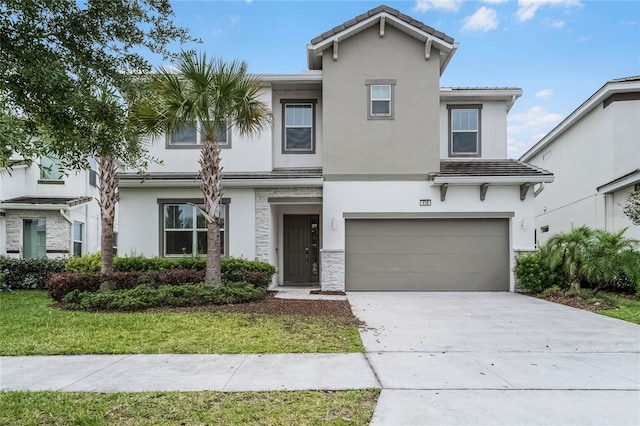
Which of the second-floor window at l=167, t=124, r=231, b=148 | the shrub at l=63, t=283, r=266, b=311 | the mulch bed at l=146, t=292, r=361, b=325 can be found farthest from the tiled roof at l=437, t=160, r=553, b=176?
the shrub at l=63, t=283, r=266, b=311

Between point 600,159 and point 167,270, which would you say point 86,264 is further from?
point 600,159

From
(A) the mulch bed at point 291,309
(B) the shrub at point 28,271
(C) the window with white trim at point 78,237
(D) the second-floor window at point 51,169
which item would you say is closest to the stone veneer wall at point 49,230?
(C) the window with white trim at point 78,237

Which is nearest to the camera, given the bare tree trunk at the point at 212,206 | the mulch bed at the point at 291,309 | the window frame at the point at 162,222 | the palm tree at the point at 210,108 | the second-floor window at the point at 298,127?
the mulch bed at the point at 291,309

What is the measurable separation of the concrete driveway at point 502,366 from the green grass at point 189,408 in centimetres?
41

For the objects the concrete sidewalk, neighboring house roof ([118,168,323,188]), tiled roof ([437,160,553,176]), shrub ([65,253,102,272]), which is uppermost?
tiled roof ([437,160,553,176])

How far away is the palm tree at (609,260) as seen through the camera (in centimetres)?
1079

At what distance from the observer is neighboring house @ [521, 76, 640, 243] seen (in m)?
14.3

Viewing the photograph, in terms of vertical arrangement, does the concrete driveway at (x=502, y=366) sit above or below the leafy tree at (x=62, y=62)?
below

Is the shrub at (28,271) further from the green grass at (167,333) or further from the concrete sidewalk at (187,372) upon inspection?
the concrete sidewalk at (187,372)

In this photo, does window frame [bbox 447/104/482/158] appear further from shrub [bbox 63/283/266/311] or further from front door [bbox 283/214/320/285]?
shrub [bbox 63/283/266/311]

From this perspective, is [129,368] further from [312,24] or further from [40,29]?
[312,24]

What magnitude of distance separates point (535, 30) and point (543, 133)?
23.6 ft

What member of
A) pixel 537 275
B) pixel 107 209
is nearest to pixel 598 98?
pixel 537 275

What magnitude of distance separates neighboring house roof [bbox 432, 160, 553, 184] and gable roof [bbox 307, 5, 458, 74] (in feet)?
12.3
